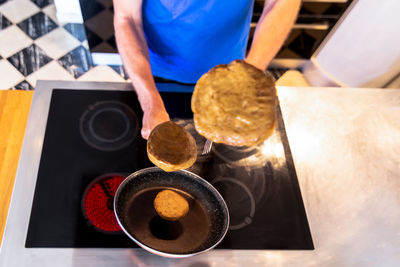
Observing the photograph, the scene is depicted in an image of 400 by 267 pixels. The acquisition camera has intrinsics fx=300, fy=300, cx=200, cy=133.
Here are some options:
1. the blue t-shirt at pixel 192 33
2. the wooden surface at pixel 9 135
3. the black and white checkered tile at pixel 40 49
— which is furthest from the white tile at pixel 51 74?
the blue t-shirt at pixel 192 33

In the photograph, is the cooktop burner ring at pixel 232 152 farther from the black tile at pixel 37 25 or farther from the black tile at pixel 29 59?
the black tile at pixel 37 25

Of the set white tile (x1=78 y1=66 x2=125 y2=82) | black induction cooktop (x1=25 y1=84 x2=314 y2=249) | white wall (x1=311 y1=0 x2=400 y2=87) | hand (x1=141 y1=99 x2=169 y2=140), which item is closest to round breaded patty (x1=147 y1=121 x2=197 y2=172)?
hand (x1=141 y1=99 x2=169 y2=140)

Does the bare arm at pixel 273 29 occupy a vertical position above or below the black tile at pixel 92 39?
above

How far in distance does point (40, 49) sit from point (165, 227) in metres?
2.23

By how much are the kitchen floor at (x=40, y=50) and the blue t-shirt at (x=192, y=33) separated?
1221 mm

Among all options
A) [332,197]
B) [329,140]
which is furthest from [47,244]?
[329,140]

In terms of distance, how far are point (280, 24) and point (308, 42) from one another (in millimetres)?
1559

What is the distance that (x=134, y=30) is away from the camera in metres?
1.12

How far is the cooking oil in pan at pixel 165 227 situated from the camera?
2.69ft

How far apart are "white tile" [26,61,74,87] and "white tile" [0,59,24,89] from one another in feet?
0.25

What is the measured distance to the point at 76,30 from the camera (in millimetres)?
2625

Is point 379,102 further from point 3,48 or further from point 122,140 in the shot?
point 3,48

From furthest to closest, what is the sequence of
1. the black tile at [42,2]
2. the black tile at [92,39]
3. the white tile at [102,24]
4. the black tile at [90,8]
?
the black tile at [42,2] → the black tile at [92,39] → the white tile at [102,24] → the black tile at [90,8]

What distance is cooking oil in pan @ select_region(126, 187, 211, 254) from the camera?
2.69 ft
